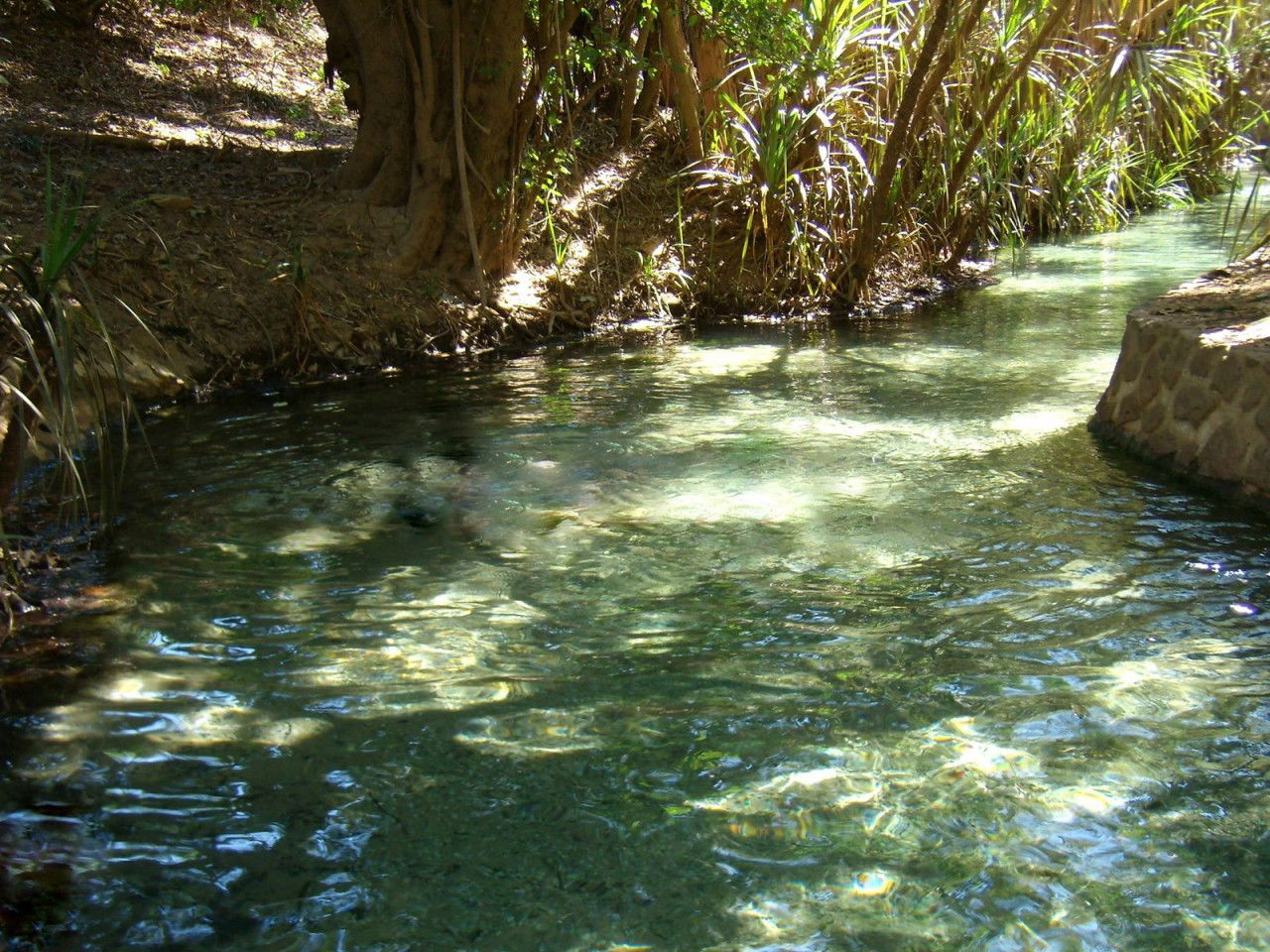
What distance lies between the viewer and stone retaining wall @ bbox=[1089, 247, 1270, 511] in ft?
14.1

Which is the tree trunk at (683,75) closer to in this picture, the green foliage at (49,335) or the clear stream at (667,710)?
the clear stream at (667,710)

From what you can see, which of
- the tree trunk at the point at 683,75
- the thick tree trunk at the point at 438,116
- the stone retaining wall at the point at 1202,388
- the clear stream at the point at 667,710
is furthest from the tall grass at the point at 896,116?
the clear stream at the point at 667,710

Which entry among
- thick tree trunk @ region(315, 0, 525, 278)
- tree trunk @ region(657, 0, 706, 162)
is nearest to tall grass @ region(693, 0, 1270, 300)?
tree trunk @ region(657, 0, 706, 162)

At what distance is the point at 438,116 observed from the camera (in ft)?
25.1

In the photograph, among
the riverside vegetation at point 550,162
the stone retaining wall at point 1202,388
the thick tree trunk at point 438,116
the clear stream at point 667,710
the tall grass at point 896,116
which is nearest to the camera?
the clear stream at point 667,710

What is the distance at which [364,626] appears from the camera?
3.45m

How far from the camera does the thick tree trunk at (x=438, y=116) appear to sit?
7449 millimetres

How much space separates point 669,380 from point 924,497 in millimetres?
2621

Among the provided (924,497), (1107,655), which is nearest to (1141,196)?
(924,497)

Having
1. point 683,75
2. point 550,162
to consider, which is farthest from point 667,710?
point 683,75

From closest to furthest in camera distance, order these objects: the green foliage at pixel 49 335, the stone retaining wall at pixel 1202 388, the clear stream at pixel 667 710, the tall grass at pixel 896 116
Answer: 1. the clear stream at pixel 667 710
2. the green foliage at pixel 49 335
3. the stone retaining wall at pixel 1202 388
4. the tall grass at pixel 896 116

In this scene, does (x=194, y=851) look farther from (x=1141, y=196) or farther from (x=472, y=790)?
(x=1141, y=196)

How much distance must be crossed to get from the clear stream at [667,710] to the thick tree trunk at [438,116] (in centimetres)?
293

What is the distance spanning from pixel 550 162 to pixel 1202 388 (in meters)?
5.11
